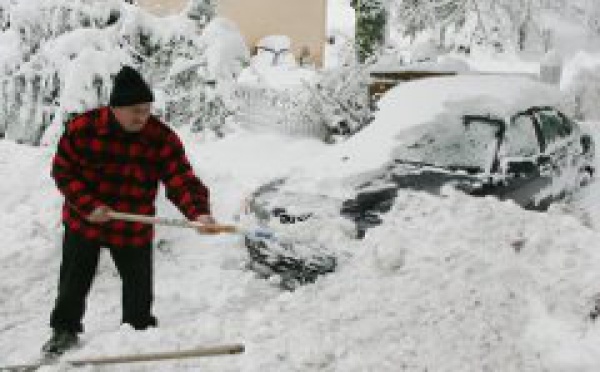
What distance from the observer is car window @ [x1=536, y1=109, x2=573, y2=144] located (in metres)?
7.60

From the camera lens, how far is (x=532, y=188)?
699 centimetres

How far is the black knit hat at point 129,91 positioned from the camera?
13.1ft

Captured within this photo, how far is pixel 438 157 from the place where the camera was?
653cm

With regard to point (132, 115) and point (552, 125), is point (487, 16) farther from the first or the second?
point (132, 115)

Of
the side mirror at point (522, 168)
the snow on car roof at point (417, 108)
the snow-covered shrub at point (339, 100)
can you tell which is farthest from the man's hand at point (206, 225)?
the snow-covered shrub at point (339, 100)

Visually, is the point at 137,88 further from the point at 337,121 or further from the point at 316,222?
the point at 337,121

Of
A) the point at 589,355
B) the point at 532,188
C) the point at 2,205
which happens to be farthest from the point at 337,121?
the point at 589,355

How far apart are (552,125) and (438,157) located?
2020 millimetres

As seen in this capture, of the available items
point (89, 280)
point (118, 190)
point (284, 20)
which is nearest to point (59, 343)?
point (89, 280)

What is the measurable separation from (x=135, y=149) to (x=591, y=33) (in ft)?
27.7

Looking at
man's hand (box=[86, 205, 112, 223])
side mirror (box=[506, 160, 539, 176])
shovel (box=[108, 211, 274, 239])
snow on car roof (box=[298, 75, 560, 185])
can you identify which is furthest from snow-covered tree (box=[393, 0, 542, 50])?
man's hand (box=[86, 205, 112, 223])

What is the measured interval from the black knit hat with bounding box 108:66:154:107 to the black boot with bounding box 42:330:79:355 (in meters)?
1.54

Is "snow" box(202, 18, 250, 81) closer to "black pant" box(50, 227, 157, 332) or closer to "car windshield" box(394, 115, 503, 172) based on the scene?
"car windshield" box(394, 115, 503, 172)

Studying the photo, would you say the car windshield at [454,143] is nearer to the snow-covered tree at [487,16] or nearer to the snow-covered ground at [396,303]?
the snow-covered ground at [396,303]
